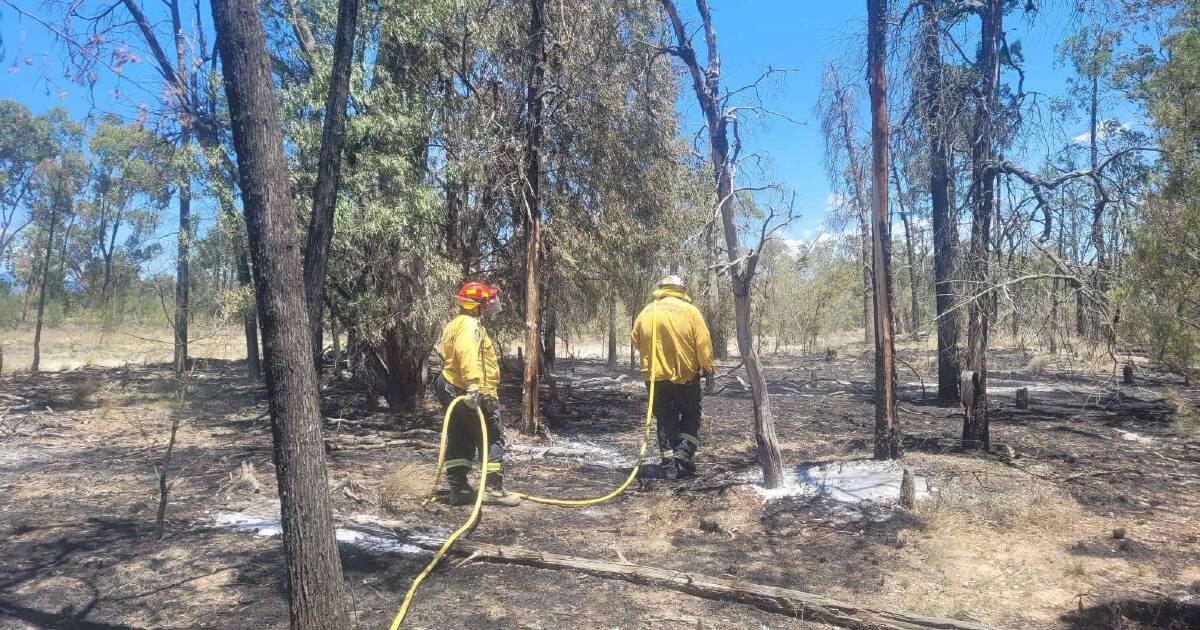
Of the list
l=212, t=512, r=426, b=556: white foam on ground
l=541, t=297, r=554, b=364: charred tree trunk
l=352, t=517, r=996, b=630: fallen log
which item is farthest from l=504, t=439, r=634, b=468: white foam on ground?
l=352, t=517, r=996, b=630: fallen log

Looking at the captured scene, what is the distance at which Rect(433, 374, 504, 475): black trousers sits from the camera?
6477 mm

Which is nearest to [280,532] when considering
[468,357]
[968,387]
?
[468,357]

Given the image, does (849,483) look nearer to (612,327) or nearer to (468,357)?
(468,357)

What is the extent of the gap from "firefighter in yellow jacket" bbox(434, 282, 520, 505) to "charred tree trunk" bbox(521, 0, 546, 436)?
340 cm

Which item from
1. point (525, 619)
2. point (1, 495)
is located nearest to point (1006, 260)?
point (525, 619)

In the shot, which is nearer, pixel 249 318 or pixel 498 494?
pixel 498 494

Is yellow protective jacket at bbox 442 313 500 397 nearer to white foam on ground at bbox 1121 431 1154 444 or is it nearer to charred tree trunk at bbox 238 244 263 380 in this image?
charred tree trunk at bbox 238 244 263 380

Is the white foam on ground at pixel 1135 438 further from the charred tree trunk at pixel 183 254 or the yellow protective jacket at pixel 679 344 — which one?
the charred tree trunk at pixel 183 254

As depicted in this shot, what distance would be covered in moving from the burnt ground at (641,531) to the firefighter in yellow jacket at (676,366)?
1.23ft

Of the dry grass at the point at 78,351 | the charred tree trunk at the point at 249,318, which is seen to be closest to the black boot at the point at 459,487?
the charred tree trunk at the point at 249,318

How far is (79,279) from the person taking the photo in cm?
3997

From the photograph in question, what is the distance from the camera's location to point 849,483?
6672mm

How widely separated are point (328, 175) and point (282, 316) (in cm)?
83

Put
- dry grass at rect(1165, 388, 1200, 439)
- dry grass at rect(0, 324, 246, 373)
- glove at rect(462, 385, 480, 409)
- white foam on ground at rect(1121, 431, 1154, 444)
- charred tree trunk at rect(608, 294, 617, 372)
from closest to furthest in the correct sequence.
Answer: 1. dry grass at rect(1165, 388, 1200, 439)
2. glove at rect(462, 385, 480, 409)
3. white foam on ground at rect(1121, 431, 1154, 444)
4. charred tree trunk at rect(608, 294, 617, 372)
5. dry grass at rect(0, 324, 246, 373)
